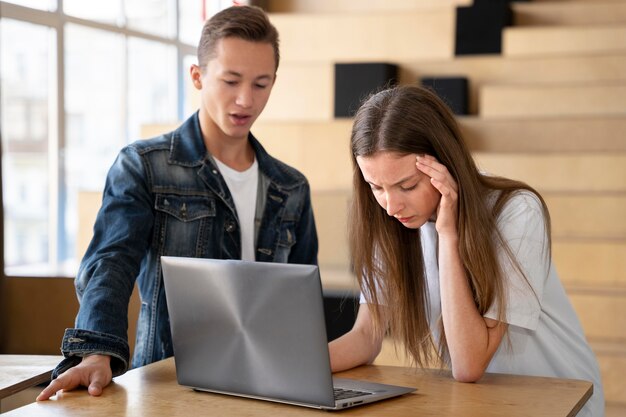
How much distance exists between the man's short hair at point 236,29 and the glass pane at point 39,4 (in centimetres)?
253

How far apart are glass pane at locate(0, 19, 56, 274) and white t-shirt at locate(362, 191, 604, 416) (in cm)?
302

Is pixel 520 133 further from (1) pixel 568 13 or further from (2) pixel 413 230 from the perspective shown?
(2) pixel 413 230

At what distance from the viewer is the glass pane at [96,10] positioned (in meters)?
5.02

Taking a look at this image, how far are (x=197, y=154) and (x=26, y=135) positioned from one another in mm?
2681

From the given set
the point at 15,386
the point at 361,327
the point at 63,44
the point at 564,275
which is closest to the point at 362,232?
the point at 361,327

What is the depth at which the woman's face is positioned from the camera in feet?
6.11

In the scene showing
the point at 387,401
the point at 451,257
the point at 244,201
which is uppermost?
the point at 244,201

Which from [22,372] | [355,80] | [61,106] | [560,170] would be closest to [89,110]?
[61,106]

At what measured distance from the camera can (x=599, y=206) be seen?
455 cm

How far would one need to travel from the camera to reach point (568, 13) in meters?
5.91

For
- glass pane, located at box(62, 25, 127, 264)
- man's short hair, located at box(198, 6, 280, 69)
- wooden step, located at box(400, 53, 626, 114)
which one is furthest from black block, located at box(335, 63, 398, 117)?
man's short hair, located at box(198, 6, 280, 69)

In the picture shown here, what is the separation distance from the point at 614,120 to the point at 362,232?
331cm

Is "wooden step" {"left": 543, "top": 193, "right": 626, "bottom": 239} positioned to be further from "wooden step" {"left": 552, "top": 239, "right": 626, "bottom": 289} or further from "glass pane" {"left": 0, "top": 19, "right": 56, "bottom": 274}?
"glass pane" {"left": 0, "top": 19, "right": 56, "bottom": 274}

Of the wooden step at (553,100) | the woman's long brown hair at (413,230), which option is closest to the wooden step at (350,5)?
the wooden step at (553,100)
